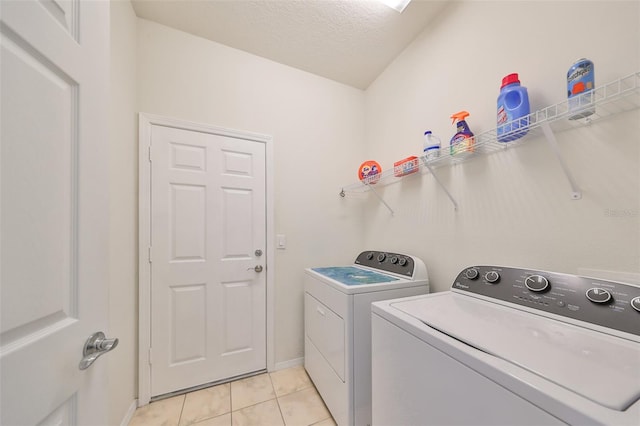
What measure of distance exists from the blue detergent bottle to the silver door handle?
1665 mm

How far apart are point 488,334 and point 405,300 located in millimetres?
401

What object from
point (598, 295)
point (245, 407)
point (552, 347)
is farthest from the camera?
point (245, 407)

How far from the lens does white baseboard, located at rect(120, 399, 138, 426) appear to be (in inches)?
56.9

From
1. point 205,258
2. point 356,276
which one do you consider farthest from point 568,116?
point 205,258

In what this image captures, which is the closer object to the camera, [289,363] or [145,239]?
[145,239]

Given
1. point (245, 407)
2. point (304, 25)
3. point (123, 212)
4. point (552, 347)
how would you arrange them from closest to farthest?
point (552, 347)
point (123, 212)
point (245, 407)
point (304, 25)

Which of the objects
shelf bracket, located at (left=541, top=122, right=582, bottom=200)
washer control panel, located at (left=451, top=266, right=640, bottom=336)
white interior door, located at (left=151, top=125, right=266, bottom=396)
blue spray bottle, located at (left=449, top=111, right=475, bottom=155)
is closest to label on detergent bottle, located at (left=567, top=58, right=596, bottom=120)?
shelf bracket, located at (left=541, top=122, right=582, bottom=200)

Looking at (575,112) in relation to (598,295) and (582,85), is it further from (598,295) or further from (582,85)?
(598,295)

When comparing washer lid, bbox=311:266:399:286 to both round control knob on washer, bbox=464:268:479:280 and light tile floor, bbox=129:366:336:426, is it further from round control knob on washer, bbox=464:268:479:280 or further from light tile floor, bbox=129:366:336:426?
light tile floor, bbox=129:366:336:426

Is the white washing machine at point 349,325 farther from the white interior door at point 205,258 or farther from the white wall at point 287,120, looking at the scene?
the white interior door at point 205,258

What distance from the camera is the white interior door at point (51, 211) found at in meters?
0.45

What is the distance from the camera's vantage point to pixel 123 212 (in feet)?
4.88

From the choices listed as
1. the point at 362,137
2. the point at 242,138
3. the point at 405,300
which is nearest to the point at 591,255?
the point at 405,300

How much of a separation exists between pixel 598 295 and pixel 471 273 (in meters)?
0.45
